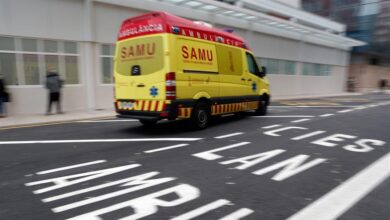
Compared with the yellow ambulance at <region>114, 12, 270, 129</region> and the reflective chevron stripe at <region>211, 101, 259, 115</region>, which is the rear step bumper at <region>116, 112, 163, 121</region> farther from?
the reflective chevron stripe at <region>211, 101, 259, 115</region>

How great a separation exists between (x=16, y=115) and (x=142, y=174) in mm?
9191

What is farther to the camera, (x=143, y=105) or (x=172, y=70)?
(x=143, y=105)

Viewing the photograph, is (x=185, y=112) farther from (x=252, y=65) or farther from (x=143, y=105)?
(x=252, y=65)

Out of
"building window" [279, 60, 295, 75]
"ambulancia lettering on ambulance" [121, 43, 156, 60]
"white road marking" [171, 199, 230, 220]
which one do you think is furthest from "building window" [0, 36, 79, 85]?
"building window" [279, 60, 295, 75]

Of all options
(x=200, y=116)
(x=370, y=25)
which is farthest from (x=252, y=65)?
(x=370, y=25)

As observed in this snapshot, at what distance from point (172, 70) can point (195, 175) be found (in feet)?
10.7

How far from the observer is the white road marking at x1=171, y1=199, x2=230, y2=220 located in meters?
3.15

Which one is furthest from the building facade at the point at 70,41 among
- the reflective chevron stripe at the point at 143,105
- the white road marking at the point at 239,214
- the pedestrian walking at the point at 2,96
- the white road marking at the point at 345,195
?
the white road marking at the point at 345,195

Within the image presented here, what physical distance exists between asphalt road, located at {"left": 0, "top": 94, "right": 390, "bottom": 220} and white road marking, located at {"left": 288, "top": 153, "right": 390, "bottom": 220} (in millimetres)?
12

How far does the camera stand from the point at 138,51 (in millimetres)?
7629

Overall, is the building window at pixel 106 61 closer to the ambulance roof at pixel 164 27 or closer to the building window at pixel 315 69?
the ambulance roof at pixel 164 27

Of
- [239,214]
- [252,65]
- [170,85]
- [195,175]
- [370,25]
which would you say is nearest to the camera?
[239,214]

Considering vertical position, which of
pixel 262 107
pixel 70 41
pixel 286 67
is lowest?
pixel 262 107

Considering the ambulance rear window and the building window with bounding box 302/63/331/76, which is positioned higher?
the building window with bounding box 302/63/331/76
